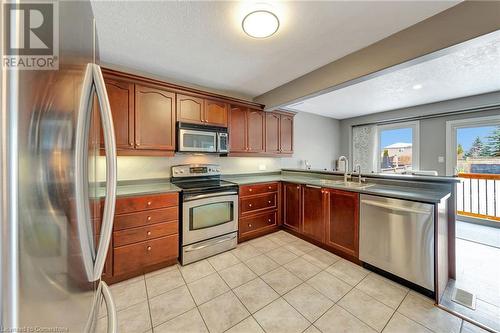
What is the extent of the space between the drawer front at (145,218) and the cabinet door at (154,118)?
0.81 metres

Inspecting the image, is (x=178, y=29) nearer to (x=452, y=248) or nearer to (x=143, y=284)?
(x=143, y=284)

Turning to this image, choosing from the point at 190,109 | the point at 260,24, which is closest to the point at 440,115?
the point at 260,24

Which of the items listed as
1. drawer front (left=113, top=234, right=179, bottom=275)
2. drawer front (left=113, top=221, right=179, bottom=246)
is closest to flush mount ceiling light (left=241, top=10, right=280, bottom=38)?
drawer front (left=113, top=221, right=179, bottom=246)

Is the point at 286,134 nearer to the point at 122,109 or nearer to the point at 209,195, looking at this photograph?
the point at 209,195

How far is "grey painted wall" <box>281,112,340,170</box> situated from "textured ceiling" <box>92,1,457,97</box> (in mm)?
2192

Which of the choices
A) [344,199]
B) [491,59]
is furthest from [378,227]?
[491,59]

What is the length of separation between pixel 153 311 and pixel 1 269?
1.75 m

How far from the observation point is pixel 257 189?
3062mm

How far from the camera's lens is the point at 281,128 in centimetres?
385

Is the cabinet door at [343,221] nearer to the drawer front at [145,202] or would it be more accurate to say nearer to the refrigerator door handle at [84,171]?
the drawer front at [145,202]

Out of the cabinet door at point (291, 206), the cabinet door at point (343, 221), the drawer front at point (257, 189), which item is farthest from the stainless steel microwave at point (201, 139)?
the cabinet door at point (343, 221)

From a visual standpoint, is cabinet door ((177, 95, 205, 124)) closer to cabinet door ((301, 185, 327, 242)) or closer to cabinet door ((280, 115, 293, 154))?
cabinet door ((280, 115, 293, 154))

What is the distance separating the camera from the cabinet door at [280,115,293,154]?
3.87m

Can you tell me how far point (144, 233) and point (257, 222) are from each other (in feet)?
5.28
